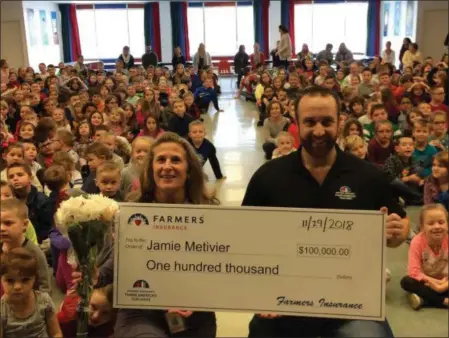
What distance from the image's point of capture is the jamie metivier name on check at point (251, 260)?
1.95 metres

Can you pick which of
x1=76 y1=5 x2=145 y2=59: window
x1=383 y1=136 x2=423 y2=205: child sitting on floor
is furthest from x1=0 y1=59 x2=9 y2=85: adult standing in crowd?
x1=76 y1=5 x2=145 y2=59: window

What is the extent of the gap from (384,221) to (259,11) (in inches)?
781

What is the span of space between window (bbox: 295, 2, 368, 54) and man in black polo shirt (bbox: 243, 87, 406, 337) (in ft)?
62.8

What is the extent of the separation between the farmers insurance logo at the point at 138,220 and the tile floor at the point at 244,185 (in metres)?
0.71

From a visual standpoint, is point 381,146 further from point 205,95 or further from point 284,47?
point 284,47

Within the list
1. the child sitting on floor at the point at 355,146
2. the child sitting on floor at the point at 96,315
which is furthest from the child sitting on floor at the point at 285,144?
the child sitting on floor at the point at 96,315

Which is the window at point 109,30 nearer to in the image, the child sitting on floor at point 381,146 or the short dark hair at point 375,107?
the short dark hair at point 375,107

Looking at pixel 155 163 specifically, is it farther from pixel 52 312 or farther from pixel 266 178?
pixel 52 312

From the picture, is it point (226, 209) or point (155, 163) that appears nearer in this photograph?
point (226, 209)

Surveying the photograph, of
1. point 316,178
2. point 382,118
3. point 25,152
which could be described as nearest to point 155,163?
point 316,178

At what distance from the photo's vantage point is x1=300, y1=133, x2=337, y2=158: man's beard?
2111 mm

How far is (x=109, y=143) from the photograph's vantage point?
17.2ft

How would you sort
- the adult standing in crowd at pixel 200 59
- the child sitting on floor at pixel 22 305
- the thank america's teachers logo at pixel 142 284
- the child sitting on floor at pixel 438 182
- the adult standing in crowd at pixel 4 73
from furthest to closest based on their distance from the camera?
the adult standing in crowd at pixel 200 59
the adult standing in crowd at pixel 4 73
the child sitting on floor at pixel 438 182
the child sitting on floor at pixel 22 305
the thank america's teachers logo at pixel 142 284

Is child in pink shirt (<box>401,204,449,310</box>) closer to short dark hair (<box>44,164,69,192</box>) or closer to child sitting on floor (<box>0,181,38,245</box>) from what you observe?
child sitting on floor (<box>0,181,38,245</box>)
